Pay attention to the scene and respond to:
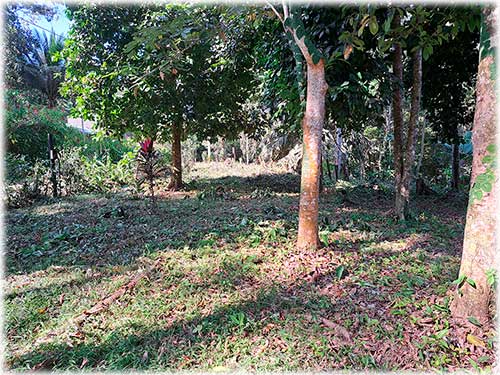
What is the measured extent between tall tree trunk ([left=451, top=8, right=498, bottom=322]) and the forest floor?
0.78ft

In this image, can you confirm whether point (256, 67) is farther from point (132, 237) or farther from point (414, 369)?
point (414, 369)

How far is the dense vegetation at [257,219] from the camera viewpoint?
1.99 m

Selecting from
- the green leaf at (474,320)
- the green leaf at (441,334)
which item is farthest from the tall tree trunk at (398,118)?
the green leaf at (441,334)

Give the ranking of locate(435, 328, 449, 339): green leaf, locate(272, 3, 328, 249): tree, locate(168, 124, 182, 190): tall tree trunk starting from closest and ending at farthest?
locate(435, 328, 449, 339): green leaf
locate(272, 3, 328, 249): tree
locate(168, 124, 182, 190): tall tree trunk

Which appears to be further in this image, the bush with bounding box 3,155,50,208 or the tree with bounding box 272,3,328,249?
the bush with bounding box 3,155,50,208

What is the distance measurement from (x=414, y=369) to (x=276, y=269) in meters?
1.31

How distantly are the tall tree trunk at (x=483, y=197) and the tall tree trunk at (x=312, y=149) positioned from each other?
1215mm

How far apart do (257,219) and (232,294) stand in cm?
182

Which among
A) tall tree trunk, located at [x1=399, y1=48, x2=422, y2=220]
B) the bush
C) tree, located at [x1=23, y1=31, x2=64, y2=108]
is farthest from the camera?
tree, located at [x1=23, y1=31, x2=64, y2=108]

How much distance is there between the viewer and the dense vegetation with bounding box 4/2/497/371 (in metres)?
1.99

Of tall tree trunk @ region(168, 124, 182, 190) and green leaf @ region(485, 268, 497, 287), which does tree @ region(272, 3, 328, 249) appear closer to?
green leaf @ region(485, 268, 497, 287)

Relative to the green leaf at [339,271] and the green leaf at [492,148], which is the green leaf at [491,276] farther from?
the green leaf at [339,271]

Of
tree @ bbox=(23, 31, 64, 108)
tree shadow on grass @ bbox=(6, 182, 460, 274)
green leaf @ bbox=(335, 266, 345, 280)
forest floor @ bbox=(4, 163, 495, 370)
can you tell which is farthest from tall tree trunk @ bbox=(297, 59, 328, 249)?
tree @ bbox=(23, 31, 64, 108)

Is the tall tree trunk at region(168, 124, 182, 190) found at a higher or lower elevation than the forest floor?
higher
